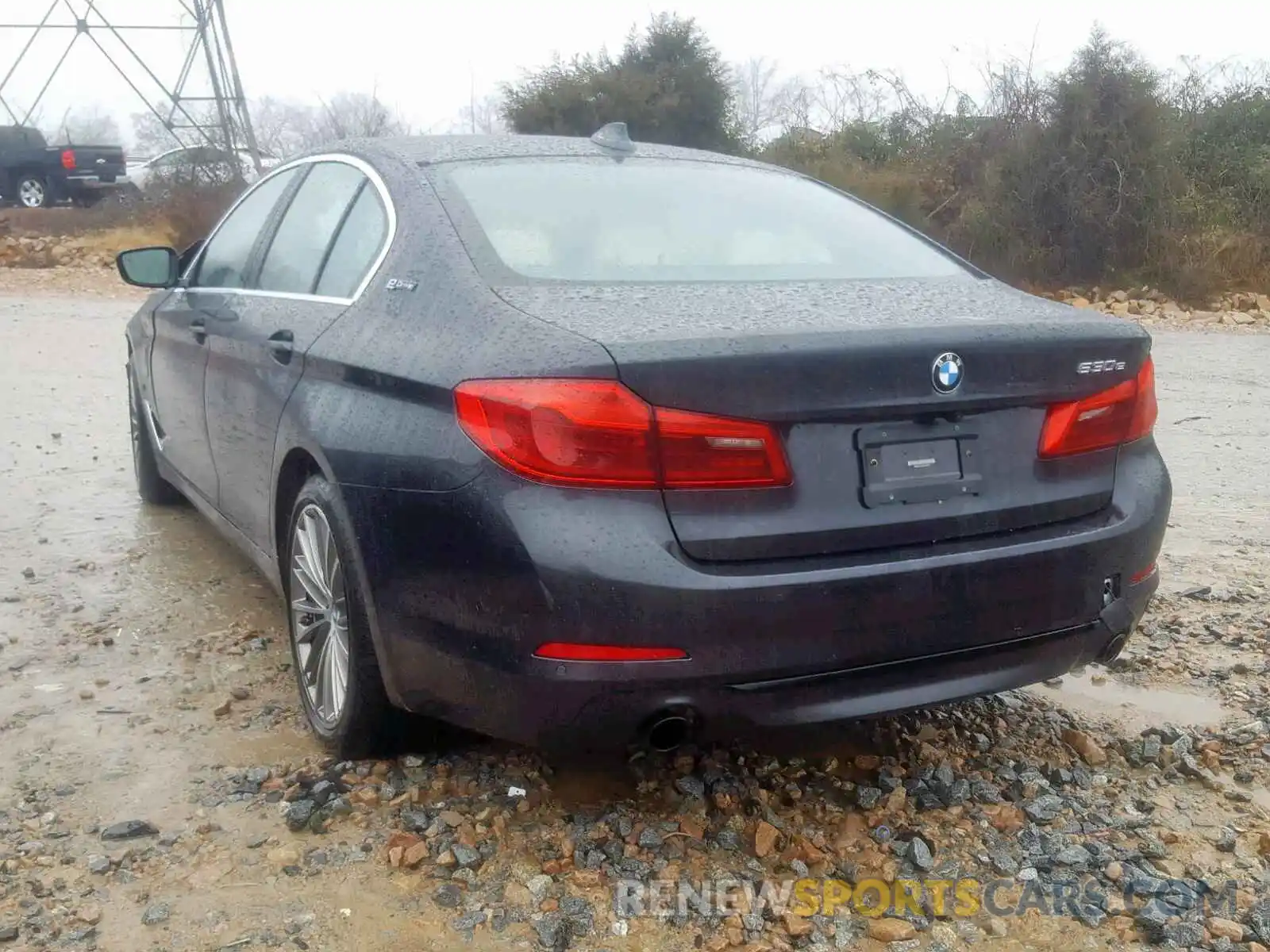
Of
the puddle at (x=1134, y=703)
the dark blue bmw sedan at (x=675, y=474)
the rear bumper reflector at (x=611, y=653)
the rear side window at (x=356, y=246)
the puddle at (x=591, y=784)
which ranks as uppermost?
the rear side window at (x=356, y=246)

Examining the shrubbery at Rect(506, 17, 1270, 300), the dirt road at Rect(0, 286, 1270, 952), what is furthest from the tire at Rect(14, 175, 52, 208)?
the dirt road at Rect(0, 286, 1270, 952)

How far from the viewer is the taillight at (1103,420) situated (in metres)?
2.51

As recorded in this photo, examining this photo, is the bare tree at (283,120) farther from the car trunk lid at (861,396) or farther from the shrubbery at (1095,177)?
the car trunk lid at (861,396)

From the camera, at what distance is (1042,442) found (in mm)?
2498

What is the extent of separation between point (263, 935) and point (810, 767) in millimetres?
1307

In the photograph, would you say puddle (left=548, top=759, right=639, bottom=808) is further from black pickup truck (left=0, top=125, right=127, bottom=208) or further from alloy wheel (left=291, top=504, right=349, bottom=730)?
black pickup truck (left=0, top=125, right=127, bottom=208)

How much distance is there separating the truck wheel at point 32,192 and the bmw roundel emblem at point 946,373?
26.2 meters

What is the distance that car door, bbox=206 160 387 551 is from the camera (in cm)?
306

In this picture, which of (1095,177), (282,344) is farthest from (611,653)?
(1095,177)

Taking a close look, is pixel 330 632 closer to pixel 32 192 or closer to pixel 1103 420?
pixel 1103 420

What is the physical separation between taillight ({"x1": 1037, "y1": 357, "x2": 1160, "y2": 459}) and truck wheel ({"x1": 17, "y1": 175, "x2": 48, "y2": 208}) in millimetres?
26169

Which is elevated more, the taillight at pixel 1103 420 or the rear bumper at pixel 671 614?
the taillight at pixel 1103 420

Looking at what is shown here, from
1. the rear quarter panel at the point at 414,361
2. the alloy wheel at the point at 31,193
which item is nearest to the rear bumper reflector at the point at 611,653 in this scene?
the rear quarter panel at the point at 414,361

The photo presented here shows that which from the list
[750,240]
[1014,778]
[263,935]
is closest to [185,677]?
[263,935]
